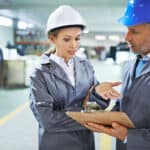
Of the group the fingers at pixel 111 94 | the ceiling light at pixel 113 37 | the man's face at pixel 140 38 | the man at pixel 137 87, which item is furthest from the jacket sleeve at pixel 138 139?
the ceiling light at pixel 113 37

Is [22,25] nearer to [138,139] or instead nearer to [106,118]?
[106,118]

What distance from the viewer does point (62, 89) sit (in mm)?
1809

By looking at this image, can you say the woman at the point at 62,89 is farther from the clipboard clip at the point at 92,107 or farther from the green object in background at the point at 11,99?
the green object in background at the point at 11,99

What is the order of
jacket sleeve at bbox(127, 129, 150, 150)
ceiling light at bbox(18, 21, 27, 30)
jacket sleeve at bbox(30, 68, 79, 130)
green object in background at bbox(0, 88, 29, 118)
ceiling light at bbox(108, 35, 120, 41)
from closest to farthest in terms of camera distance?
jacket sleeve at bbox(127, 129, 150, 150) → jacket sleeve at bbox(30, 68, 79, 130) → green object in background at bbox(0, 88, 29, 118) → ceiling light at bbox(18, 21, 27, 30) → ceiling light at bbox(108, 35, 120, 41)

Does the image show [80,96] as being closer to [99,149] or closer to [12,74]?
[99,149]

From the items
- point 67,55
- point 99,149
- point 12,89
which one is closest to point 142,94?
point 67,55

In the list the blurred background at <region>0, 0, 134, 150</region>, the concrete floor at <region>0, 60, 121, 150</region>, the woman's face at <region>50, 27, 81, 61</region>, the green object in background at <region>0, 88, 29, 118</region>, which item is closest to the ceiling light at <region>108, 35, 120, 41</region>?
the blurred background at <region>0, 0, 134, 150</region>

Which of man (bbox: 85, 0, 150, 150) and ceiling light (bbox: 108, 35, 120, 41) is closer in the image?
man (bbox: 85, 0, 150, 150)

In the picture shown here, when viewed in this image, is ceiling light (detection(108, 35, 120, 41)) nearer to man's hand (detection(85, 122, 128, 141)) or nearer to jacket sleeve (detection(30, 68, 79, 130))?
jacket sleeve (detection(30, 68, 79, 130))

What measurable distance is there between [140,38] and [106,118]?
0.46 metres

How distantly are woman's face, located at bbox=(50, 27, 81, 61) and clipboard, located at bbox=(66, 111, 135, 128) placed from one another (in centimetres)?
43

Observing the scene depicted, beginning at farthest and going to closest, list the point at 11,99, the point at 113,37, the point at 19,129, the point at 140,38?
1. the point at 113,37
2. the point at 11,99
3. the point at 19,129
4. the point at 140,38

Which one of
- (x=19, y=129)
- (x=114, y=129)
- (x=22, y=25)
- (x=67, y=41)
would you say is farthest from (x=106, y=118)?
(x=22, y=25)

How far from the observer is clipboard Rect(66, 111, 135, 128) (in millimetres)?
1520
